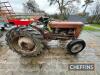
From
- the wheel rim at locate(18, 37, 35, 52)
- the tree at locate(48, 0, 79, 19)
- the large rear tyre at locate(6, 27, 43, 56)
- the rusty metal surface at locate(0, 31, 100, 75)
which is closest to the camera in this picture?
the rusty metal surface at locate(0, 31, 100, 75)

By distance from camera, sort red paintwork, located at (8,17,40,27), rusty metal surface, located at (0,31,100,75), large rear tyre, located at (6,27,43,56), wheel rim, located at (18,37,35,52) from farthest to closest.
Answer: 1. red paintwork, located at (8,17,40,27)
2. wheel rim, located at (18,37,35,52)
3. large rear tyre, located at (6,27,43,56)
4. rusty metal surface, located at (0,31,100,75)

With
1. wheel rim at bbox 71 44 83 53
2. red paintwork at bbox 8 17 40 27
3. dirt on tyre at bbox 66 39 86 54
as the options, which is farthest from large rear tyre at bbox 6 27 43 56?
wheel rim at bbox 71 44 83 53

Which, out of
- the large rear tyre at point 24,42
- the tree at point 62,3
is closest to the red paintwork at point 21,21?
the large rear tyre at point 24,42

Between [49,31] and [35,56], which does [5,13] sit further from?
[35,56]

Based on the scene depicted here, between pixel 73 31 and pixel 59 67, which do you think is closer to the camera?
pixel 59 67

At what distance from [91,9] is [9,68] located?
129ft

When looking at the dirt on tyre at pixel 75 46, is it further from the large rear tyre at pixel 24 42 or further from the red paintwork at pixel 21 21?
the red paintwork at pixel 21 21

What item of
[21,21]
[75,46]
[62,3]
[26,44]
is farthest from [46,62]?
[62,3]

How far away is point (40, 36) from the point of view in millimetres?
5371

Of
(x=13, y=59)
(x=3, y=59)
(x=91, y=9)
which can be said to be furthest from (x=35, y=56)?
(x=91, y=9)

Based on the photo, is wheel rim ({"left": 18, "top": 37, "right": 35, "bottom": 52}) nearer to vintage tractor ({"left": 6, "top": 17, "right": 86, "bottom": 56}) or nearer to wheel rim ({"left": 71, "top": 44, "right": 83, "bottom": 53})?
vintage tractor ({"left": 6, "top": 17, "right": 86, "bottom": 56})

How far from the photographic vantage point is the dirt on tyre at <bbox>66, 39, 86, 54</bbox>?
4992mm

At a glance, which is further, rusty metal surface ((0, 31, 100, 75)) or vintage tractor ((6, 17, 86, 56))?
vintage tractor ((6, 17, 86, 56))

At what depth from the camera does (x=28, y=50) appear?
5.05 metres
